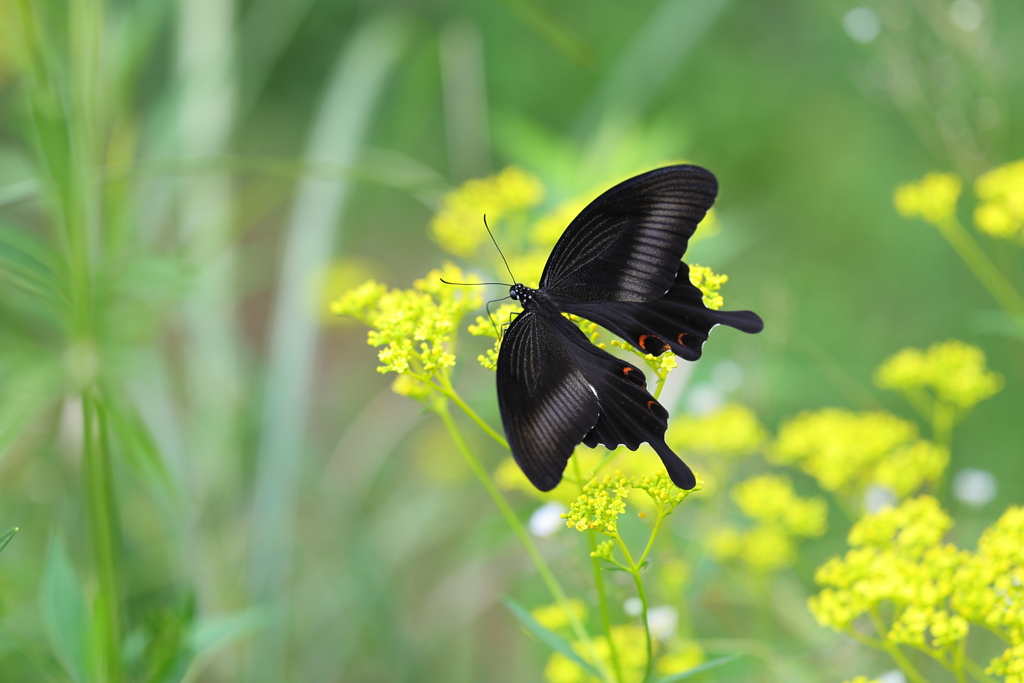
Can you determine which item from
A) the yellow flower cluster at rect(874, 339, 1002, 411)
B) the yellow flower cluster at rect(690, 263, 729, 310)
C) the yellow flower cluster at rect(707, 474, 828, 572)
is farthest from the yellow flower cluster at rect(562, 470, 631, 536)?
the yellow flower cluster at rect(874, 339, 1002, 411)

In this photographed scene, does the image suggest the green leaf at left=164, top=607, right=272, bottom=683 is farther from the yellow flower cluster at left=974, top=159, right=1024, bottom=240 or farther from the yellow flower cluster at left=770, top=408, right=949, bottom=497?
the yellow flower cluster at left=974, top=159, right=1024, bottom=240

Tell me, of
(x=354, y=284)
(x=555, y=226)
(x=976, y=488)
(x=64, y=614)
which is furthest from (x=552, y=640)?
(x=354, y=284)

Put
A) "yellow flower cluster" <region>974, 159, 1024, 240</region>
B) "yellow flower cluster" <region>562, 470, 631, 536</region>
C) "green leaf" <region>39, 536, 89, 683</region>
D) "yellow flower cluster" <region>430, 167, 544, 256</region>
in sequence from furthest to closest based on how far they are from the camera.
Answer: "yellow flower cluster" <region>430, 167, 544, 256</region>, "yellow flower cluster" <region>974, 159, 1024, 240</region>, "green leaf" <region>39, 536, 89, 683</region>, "yellow flower cluster" <region>562, 470, 631, 536</region>

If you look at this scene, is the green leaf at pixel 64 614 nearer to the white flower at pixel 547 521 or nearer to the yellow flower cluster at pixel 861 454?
the white flower at pixel 547 521

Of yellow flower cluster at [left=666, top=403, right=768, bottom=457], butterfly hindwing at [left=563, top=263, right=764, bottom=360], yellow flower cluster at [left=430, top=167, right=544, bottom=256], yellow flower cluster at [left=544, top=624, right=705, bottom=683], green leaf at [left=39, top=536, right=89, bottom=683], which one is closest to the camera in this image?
butterfly hindwing at [left=563, top=263, right=764, bottom=360]

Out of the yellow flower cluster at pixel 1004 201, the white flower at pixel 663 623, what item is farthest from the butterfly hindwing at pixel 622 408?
the yellow flower cluster at pixel 1004 201

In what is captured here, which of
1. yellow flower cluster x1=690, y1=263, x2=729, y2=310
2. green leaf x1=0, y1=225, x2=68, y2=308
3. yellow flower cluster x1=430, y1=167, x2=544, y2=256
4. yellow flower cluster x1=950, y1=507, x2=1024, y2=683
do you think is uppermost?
yellow flower cluster x1=430, y1=167, x2=544, y2=256

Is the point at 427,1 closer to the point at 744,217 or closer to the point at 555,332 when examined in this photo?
the point at 744,217
